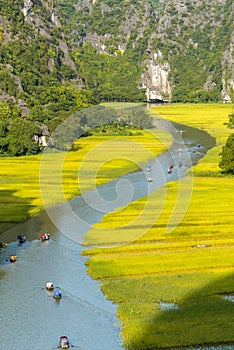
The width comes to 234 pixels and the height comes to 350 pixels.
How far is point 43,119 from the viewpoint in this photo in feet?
525

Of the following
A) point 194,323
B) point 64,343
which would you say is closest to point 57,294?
point 64,343

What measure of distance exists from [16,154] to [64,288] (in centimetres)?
7132

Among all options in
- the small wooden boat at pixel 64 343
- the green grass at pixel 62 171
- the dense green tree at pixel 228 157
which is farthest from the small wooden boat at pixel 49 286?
the dense green tree at pixel 228 157

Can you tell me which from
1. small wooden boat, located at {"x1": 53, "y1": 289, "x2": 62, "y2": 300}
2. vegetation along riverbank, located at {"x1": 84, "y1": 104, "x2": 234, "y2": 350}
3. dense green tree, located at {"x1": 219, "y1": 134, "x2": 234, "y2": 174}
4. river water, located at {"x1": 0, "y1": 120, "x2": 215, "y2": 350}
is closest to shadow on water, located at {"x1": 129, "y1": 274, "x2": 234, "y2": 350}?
vegetation along riverbank, located at {"x1": 84, "y1": 104, "x2": 234, "y2": 350}

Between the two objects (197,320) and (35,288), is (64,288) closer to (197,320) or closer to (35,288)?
(35,288)

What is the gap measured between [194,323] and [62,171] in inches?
2423

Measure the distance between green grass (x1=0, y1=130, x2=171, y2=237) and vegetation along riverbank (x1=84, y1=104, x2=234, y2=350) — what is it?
9.70 metres

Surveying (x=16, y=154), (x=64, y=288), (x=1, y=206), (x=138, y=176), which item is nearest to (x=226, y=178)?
(x=138, y=176)

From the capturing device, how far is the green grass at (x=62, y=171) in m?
83.6

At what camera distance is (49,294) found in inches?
2080

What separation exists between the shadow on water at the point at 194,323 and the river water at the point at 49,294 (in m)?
2.00

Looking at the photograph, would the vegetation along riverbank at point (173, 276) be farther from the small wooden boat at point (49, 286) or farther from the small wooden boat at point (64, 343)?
the small wooden boat at point (49, 286)

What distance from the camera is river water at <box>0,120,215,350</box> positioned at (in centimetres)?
4588

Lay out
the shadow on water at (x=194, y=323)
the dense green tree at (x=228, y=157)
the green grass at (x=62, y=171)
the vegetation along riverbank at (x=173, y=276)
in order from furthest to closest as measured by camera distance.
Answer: the dense green tree at (x=228, y=157) < the green grass at (x=62, y=171) < the vegetation along riverbank at (x=173, y=276) < the shadow on water at (x=194, y=323)
